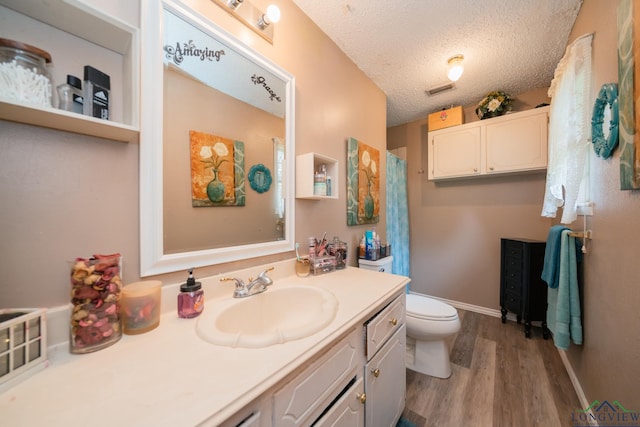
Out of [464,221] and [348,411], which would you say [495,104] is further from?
[348,411]

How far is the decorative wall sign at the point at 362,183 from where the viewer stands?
1.74 m

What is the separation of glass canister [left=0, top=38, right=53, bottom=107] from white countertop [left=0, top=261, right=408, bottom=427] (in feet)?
2.06

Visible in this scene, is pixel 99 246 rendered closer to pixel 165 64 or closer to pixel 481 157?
pixel 165 64

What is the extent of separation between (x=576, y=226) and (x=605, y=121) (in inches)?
31.8

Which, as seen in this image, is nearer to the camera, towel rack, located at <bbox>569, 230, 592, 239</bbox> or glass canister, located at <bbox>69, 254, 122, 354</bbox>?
glass canister, located at <bbox>69, 254, 122, 354</bbox>

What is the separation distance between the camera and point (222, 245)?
0.97 m

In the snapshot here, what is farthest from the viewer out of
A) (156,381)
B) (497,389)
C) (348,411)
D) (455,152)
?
(455,152)

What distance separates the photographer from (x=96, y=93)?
2.13 feet

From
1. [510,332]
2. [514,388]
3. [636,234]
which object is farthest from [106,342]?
[510,332]

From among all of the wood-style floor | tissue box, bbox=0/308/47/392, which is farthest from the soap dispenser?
the wood-style floor

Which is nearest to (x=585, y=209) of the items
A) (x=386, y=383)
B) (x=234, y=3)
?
(x=386, y=383)

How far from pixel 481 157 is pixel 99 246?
295cm

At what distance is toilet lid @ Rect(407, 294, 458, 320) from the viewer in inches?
58.4

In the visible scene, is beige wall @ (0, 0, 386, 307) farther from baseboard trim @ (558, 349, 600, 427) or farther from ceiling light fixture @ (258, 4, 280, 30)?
baseboard trim @ (558, 349, 600, 427)
